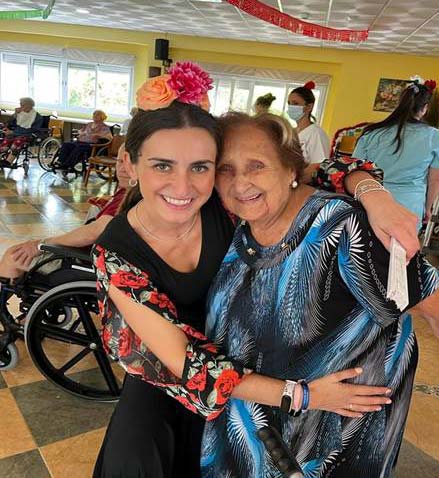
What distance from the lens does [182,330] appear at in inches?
38.3

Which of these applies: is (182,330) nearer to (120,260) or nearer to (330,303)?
(120,260)

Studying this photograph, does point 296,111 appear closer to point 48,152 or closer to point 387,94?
point 48,152

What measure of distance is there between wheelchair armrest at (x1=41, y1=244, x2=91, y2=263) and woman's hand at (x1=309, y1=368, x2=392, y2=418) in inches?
38.5

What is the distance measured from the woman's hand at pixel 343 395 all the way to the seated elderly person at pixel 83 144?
20.4 feet

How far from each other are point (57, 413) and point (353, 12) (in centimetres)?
581

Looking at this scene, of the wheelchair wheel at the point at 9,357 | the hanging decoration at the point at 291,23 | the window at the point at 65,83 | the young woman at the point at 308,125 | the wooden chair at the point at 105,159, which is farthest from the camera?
the window at the point at 65,83

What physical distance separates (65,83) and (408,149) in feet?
34.0

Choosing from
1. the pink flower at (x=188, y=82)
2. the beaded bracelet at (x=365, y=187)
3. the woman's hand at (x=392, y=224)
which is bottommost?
the woman's hand at (x=392, y=224)

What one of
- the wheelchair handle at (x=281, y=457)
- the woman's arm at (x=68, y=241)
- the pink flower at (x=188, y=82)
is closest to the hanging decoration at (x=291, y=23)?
the woman's arm at (x=68, y=241)

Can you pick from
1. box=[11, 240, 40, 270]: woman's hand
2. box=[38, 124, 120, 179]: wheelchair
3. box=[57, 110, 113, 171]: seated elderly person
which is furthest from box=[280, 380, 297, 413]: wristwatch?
box=[57, 110, 113, 171]: seated elderly person

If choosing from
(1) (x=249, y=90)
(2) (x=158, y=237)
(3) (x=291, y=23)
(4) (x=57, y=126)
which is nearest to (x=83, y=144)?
(4) (x=57, y=126)

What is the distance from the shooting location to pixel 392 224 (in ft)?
2.73

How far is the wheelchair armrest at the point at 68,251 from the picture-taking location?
1566 mm

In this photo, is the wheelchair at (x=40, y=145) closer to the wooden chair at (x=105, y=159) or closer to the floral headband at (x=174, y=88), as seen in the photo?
the wooden chair at (x=105, y=159)
